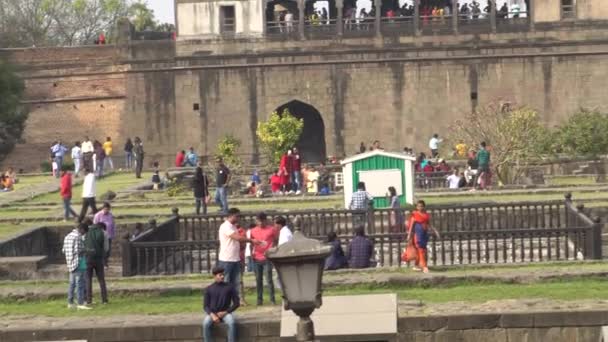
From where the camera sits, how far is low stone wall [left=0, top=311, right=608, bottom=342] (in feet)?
43.5

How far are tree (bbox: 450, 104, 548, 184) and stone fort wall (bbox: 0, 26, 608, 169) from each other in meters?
8.63

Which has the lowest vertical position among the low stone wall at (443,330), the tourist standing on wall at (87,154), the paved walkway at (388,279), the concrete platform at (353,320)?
the low stone wall at (443,330)

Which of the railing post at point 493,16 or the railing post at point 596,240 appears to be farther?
the railing post at point 493,16

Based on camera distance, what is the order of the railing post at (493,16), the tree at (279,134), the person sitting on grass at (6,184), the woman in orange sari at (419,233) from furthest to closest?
the railing post at (493,16) → the tree at (279,134) → the person sitting on grass at (6,184) → the woman in orange sari at (419,233)

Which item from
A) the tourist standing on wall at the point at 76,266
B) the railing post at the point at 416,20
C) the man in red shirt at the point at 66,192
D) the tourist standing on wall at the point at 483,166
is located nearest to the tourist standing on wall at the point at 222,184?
the man in red shirt at the point at 66,192

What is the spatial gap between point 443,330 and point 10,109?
29111 mm

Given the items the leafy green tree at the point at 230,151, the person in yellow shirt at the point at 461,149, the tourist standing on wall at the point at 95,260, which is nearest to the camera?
the tourist standing on wall at the point at 95,260

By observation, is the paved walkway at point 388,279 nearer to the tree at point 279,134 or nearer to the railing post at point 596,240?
the railing post at point 596,240

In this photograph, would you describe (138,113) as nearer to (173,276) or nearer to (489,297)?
(173,276)

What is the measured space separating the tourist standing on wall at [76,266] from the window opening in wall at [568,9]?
94.4 ft

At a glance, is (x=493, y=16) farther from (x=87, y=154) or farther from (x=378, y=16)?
(x=87, y=154)

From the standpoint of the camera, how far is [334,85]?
42.6m

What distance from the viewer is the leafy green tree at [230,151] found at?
36838mm

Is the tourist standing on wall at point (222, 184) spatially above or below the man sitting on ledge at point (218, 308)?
above
